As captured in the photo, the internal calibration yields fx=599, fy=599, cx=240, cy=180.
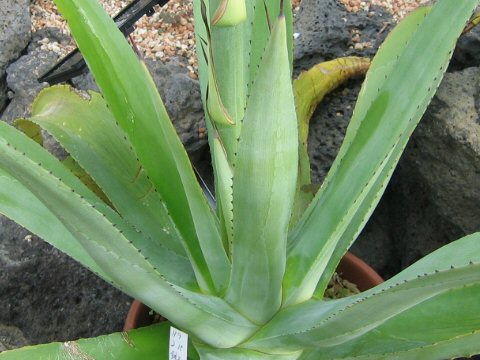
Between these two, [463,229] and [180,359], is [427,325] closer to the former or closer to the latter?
[180,359]

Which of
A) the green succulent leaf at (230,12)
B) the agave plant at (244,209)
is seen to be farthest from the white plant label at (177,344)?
the green succulent leaf at (230,12)

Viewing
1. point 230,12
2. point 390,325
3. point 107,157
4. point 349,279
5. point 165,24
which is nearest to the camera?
point 230,12

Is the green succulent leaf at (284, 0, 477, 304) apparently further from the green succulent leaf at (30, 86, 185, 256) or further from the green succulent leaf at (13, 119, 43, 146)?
the green succulent leaf at (13, 119, 43, 146)

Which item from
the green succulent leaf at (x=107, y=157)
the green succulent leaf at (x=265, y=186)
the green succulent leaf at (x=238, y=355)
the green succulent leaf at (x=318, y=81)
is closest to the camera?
the green succulent leaf at (x=265, y=186)

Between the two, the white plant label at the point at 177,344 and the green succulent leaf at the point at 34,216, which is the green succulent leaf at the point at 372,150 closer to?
the white plant label at the point at 177,344

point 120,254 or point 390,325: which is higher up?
point 120,254

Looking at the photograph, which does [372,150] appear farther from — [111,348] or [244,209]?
[111,348]

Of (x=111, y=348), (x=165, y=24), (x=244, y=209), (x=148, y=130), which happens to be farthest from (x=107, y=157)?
(x=165, y=24)
